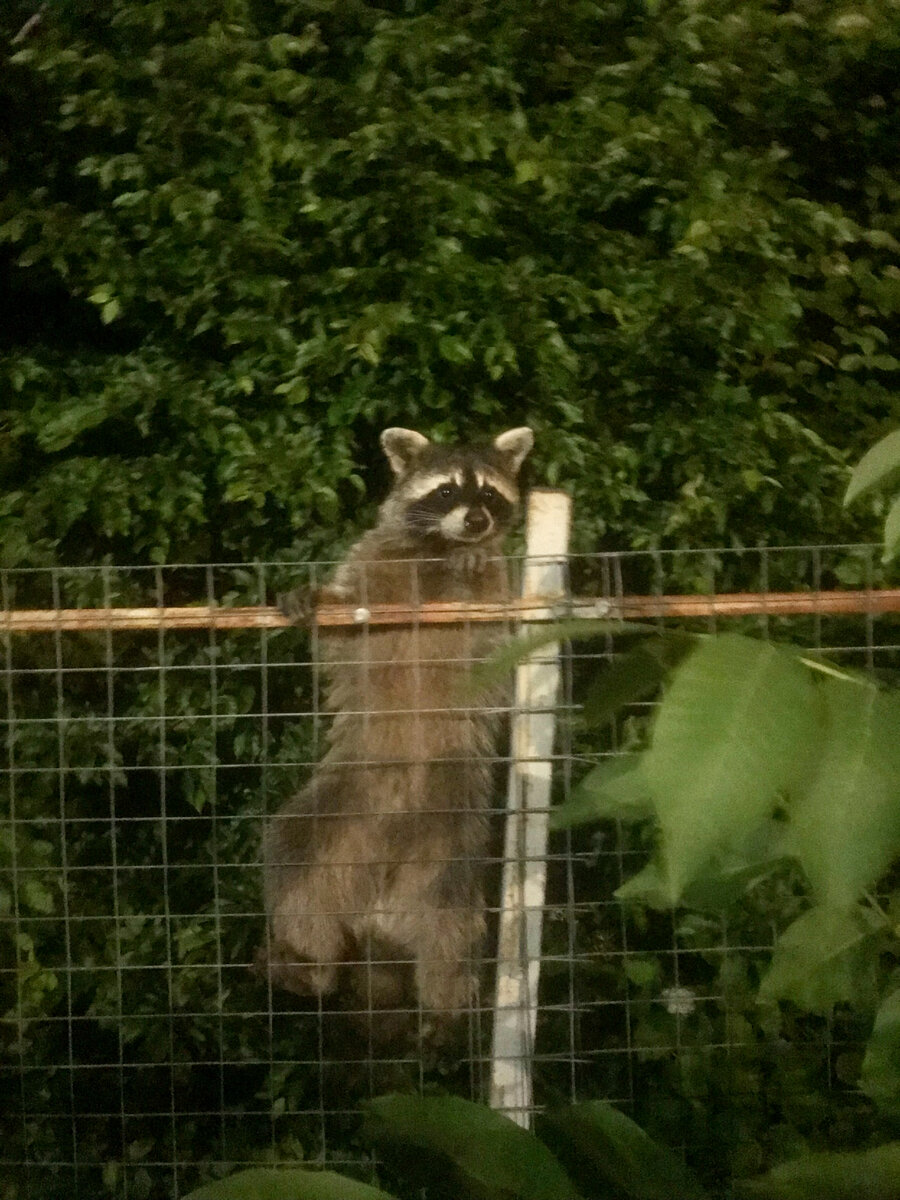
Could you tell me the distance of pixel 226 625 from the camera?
242 cm

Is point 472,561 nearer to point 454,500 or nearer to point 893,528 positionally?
point 454,500

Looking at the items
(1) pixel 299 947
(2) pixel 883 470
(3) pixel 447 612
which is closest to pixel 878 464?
(2) pixel 883 470

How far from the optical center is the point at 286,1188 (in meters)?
0.68

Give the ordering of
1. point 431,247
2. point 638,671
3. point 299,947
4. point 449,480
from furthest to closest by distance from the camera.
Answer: point 449,480 < point 431,247 < point 299,947 < point 638,671

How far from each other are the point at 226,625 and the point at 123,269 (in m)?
1.74

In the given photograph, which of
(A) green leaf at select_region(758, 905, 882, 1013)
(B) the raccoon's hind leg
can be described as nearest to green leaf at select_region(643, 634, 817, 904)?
(A) green leaf at select_region(758, 905, 882, 1013)

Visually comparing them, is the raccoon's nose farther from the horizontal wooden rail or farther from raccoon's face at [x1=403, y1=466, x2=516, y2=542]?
the horizontal wooden rail

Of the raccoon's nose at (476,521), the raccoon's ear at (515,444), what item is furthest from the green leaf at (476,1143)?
the raccoon's ear at (515,444)

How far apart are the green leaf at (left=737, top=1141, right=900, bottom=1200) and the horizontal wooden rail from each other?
1.41 metres

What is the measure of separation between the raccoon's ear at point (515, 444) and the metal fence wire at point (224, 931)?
40cm

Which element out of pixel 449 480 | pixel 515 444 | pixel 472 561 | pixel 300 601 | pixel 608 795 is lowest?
pixel 608 795

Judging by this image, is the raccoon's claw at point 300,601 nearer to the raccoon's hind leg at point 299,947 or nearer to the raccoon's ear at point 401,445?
the raccoon's hind leg at point 299,947

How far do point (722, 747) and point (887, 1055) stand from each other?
16.0 inches

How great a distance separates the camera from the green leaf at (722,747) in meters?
0.66
